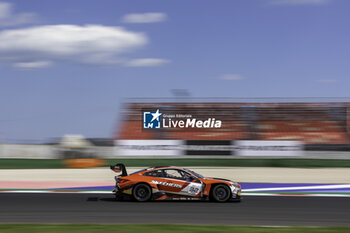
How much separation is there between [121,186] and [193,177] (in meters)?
1.81

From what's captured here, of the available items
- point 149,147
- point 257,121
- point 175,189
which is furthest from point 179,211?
point 257,121

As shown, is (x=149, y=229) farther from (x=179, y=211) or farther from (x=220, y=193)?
(x=220, y=193)

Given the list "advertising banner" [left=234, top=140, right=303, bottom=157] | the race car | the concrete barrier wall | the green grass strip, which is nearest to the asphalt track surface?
the race car

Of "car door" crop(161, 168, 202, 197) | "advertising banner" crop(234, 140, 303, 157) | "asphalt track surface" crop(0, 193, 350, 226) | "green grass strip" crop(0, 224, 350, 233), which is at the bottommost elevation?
"asphalt track surface" crop(0, 193, 350, 226)

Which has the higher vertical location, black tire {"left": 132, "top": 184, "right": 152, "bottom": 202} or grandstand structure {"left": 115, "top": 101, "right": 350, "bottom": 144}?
grandstand structure {"left": 115, "top": 101, "right": 350, "bottom": 144}

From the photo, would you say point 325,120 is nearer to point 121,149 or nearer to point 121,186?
point 121,149

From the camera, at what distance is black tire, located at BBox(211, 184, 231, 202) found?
1220 centimetres

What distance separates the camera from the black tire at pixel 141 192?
12.2 meters

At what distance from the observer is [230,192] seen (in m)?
12.2

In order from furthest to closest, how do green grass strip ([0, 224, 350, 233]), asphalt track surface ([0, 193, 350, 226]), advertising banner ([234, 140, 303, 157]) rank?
advertising banner ([234, 140, 303, 157])
asphalt track surface ([0, 193, 350, 226])
green grass strip ([0, 224, 350, 233])

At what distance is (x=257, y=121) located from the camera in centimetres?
3080

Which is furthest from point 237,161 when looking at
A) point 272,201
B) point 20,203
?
point 20,203

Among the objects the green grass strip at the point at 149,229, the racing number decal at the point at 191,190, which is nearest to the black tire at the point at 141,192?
the racing number decal at the point at 191,190

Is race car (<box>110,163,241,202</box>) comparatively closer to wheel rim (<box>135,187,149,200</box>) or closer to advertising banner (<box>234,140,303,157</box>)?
wheel rim (<box>135,187,149,200</box>)
